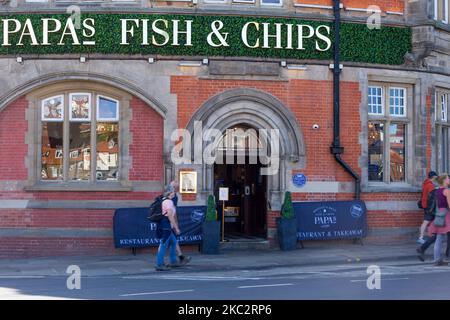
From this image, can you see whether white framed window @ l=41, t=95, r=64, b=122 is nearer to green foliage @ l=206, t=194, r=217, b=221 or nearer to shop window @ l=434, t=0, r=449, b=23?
green foliage @ l=206, t=194, r=217, b=221

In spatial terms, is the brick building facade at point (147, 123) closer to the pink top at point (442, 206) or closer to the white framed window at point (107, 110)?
the white framed window at point (107, 110)

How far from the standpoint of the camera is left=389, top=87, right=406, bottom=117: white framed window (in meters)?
20.9

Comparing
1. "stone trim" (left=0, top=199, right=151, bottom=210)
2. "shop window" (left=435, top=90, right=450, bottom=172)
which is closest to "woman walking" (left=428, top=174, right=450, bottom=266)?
"shop window" (left=435, top=90, right=450, bottom=172)

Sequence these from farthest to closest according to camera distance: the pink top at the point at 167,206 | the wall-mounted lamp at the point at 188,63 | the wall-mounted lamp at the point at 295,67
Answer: the wall-mounted lamp at the point at 295,67, the wall-mounted lamp at the point at 188,63, the pink top at the point at 167,206

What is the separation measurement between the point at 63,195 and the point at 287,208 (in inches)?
217

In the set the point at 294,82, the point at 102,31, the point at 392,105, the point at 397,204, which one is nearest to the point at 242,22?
the point at 294,82

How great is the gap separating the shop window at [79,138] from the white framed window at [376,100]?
267 inches

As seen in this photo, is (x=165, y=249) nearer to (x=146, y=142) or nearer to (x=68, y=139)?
(x=146, y=142)

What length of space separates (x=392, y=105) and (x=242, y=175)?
4521mm

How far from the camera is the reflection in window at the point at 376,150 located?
2061cm

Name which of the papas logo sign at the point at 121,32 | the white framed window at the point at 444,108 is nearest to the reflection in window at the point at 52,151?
the papas logo sign at the point at 121,32

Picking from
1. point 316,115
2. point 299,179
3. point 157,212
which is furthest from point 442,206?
point 157,212

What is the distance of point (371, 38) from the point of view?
20422 mm

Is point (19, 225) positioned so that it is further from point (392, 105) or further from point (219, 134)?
point (392, 105)
